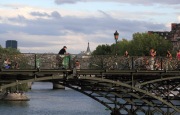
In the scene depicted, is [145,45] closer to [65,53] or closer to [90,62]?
[90,62]

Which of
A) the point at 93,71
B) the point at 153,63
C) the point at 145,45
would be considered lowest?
the point at 93,71

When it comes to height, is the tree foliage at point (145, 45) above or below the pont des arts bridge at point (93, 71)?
above

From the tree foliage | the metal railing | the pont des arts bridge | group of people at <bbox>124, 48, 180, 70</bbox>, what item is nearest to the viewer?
the pont des arts bridge

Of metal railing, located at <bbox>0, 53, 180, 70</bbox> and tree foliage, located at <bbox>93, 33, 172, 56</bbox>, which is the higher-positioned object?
tree foliage, located at <bbox>93, 33, 172, 56</bbox>

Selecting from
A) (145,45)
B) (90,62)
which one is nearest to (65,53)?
(90,62)

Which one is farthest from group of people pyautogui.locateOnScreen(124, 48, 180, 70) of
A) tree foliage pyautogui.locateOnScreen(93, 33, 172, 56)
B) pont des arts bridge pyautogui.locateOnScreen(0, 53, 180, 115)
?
tree foliage pyautogui.locateOnScreen(93, 33, 172, 56)

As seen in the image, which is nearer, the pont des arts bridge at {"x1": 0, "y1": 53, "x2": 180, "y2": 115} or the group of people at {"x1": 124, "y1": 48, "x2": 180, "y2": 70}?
the pont des arts bridge at {"x1": 0, "y1": 53, "x2": 180, "y2": 115}

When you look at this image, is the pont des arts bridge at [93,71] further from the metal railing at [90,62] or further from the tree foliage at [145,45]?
the tree foliage at [145,45]

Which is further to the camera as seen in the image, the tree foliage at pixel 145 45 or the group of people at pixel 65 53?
the tree foliage at pixel 145 45

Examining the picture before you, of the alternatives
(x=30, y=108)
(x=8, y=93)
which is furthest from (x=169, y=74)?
(x=8, y=93)

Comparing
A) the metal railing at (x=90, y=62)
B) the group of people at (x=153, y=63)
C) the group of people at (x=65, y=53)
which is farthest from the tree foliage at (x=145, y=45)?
the group of people at (x=65, y=53)

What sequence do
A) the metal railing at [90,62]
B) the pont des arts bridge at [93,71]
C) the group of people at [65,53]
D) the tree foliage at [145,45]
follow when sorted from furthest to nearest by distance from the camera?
the tree foliage at [145,45] → the group of people at [65,53] → the metal railing at [90,62] → the pont des arts bridge at [93,71]

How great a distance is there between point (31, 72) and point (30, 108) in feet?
121

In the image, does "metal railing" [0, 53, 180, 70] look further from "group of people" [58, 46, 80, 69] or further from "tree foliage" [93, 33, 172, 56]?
"tree foliage" [93, 33, 172, 56]
